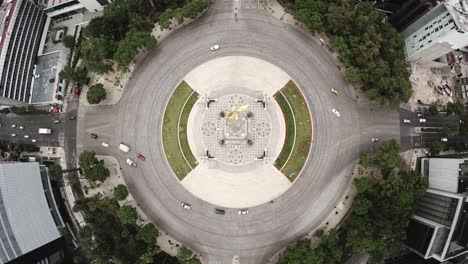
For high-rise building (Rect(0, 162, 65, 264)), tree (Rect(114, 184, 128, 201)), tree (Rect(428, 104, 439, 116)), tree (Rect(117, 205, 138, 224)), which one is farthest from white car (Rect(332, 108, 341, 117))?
high-rise building (Rect(0, 162, 65, 264))

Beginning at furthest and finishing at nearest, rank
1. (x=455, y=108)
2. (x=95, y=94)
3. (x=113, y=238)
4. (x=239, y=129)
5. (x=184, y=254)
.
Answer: (x=455, y=108)
(x=239, y=129)
(x=113, y=238)
(x=95, y=94)
(x=184, y=254)

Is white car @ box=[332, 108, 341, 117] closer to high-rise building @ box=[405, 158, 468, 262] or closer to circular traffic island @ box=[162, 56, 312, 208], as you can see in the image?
circular traffic island @ box=[162, 56, 312, 208]

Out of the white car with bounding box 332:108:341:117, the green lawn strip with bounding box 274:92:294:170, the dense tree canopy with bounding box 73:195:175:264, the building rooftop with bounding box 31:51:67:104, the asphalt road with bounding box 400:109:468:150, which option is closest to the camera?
the dense tree canopy with bounding box 73:195:175:264

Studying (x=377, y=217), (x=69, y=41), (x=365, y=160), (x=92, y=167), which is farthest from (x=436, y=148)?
(x=69, y=41)

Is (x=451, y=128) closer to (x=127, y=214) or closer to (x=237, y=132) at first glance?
(x=237, y=132)

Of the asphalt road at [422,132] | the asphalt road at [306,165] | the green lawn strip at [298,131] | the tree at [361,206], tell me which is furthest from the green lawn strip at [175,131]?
the asphalt road at [422,132]

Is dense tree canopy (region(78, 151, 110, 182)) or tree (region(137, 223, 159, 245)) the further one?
dense tree canopy (region(78, 151, 110, 182))
